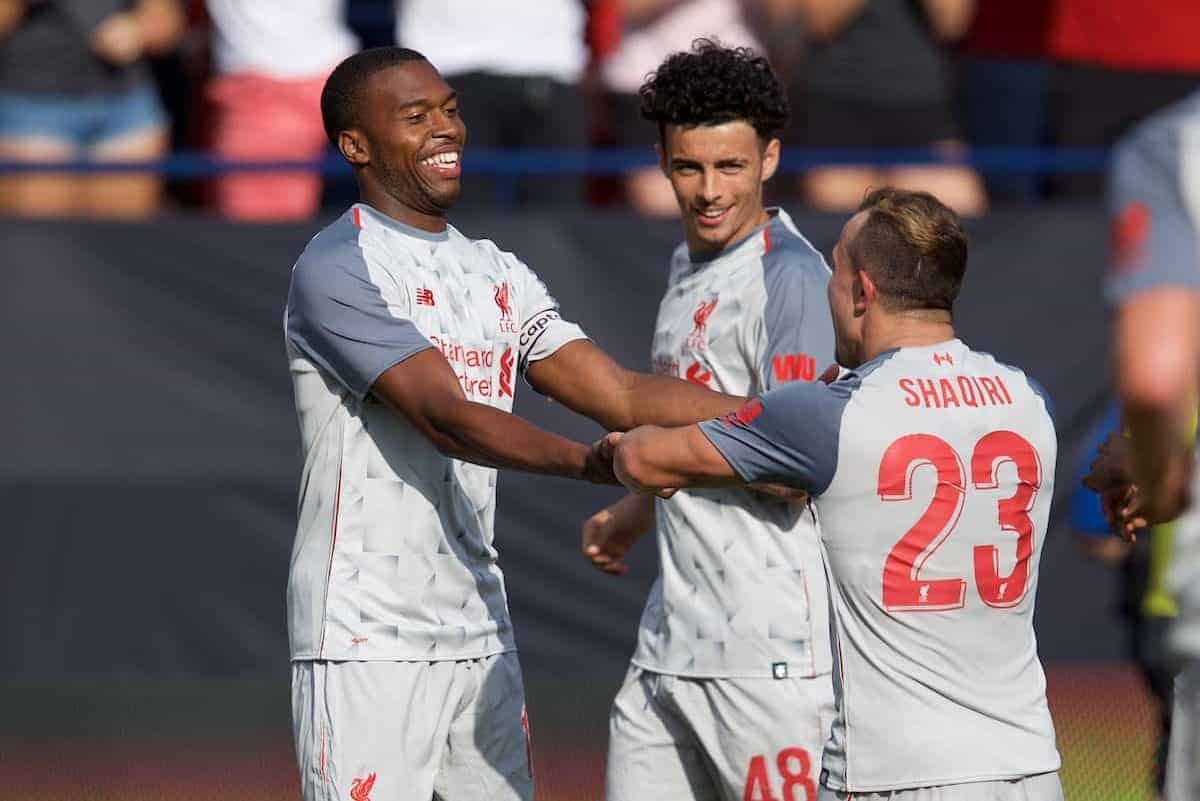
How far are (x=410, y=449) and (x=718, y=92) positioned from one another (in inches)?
57.2

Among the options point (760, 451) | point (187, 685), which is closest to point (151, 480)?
point (187, 685)

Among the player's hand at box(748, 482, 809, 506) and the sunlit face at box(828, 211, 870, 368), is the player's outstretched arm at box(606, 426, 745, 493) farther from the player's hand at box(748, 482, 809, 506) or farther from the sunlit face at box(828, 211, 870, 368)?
the player's hand at box(748, 482, 809, 506)

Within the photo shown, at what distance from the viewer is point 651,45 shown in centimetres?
863

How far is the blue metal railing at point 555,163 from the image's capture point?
8.37 m

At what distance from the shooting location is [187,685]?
855 cm

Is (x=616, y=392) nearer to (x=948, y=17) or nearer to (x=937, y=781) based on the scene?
(x=937, y=781)

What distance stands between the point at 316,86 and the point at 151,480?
207 centimetres

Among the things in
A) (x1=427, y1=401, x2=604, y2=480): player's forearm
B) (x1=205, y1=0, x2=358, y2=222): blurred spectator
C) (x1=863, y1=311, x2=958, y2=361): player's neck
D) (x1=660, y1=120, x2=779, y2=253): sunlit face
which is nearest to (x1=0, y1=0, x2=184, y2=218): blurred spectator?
(x1=205, y1=0, x2=358, y2=222): blurred spectator

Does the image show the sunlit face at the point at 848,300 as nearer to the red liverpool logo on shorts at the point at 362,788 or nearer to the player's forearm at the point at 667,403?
the player's forearm at the point at 667,403

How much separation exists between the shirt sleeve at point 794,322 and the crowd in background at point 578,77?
345 centimetres

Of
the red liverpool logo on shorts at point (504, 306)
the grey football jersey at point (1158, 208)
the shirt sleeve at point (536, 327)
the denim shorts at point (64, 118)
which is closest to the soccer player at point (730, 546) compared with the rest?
the shirt sleeve at point (536, 327)

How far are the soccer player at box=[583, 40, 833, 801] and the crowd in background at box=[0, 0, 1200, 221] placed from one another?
3235 mm

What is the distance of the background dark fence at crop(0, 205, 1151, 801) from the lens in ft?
27.5

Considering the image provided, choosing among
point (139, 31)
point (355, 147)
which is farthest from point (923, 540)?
point (139, 31)
